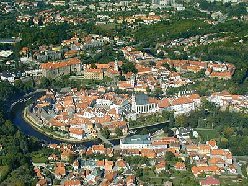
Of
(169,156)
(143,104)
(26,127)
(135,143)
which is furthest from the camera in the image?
(143,104)

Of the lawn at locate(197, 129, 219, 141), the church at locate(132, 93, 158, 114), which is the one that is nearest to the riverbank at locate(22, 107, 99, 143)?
the church at locate(132, 93, 158, 114)

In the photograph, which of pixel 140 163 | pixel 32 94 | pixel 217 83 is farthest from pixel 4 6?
pixel 140 163

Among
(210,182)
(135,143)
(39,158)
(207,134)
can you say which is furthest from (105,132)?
(210,182)

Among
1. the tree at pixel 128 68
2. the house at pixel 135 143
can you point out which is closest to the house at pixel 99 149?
the house at pixel 135 143

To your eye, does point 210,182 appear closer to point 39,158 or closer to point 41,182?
point 41,182

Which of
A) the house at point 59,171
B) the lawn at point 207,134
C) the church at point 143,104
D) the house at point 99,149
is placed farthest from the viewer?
the church at point 143,104

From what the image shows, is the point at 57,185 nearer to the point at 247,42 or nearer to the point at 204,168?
the point at 204,168

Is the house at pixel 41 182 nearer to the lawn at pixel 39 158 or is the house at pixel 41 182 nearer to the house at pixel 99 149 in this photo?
the lawn at pixel 39 158

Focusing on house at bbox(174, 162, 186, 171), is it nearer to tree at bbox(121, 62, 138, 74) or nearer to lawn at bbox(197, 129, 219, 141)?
lawn at bbox(197, 129, 219, 141)
